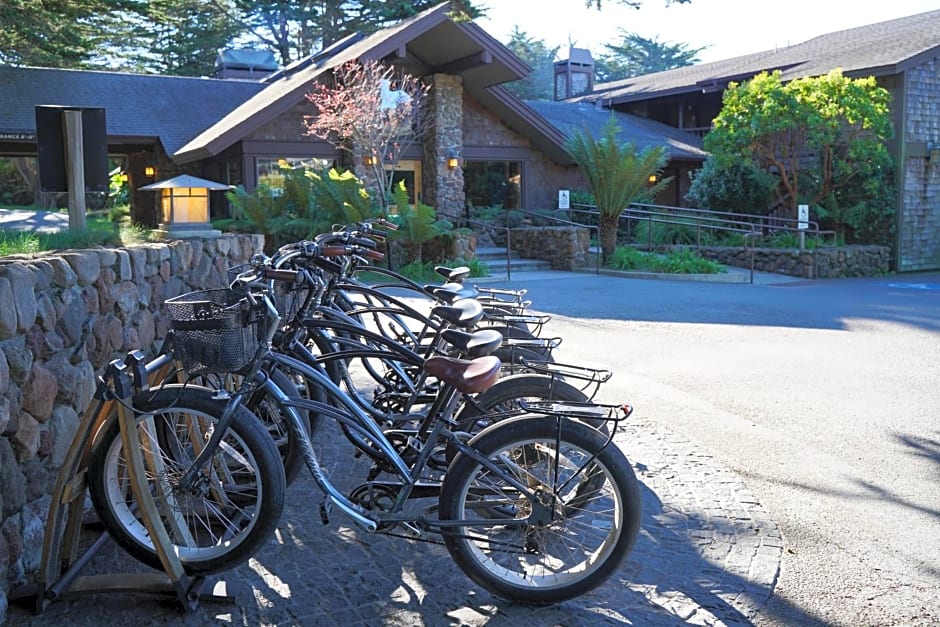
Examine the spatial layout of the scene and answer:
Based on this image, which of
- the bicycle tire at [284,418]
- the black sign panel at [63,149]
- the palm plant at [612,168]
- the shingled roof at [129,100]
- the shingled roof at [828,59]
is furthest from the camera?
the shingled roof at [129,100]

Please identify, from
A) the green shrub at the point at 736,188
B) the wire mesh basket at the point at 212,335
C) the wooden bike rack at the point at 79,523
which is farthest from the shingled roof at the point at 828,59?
the wooden bike rack at the point at 79,523

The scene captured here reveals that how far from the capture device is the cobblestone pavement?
10.6ft

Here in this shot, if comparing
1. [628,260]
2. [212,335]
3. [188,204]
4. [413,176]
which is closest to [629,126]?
[413,176]

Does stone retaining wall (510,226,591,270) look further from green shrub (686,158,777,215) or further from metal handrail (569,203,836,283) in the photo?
green shrub (686,158,777,215)

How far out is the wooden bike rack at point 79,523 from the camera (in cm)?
313

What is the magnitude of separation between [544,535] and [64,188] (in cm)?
408

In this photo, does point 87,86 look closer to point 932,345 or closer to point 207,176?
point 207,176

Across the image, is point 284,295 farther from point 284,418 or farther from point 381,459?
point 381,459

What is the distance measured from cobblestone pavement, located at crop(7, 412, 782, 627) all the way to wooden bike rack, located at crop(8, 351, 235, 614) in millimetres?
68

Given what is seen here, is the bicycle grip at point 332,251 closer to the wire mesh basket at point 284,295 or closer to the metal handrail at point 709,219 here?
the wire mesh basket at point 284,295

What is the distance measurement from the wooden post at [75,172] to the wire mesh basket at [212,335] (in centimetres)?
272

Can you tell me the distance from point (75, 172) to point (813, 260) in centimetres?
1540

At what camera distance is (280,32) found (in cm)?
3719

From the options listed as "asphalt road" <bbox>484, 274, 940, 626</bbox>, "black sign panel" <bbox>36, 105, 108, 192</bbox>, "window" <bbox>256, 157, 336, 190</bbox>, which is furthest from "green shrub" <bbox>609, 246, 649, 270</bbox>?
"black sign panel" <bbox>36, 105, 108, 192</bbox>
